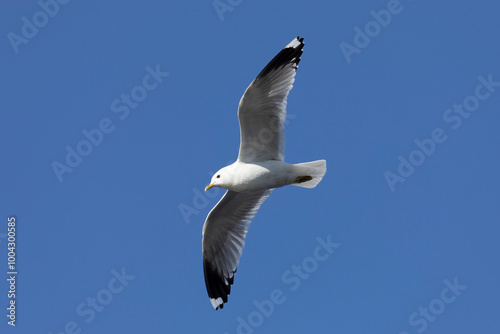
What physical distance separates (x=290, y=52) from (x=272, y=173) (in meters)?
1.50

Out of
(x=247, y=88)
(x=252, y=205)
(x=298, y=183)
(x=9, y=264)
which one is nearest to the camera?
(x=247, y=88)

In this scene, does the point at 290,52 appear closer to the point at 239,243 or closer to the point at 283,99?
the point at 283,99

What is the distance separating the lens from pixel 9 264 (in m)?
12.5

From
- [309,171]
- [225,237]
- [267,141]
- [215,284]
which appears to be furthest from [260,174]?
[215,284]

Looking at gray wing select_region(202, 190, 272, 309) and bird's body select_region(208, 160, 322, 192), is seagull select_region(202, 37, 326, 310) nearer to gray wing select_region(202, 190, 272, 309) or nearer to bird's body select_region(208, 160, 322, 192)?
bird's body select_region(208, 160, 322, 192)

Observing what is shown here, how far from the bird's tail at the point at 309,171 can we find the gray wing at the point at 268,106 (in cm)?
40

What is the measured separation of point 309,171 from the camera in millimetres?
10742

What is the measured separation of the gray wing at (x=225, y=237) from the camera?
1162 centimetres

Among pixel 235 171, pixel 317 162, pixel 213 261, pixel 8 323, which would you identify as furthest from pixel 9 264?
pixel 317 162

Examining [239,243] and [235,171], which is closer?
[235,171]

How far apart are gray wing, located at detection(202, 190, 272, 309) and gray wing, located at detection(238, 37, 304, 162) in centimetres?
103

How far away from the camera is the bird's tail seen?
10.7 meters

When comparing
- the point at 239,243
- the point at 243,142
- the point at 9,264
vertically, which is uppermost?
the point at 9,264

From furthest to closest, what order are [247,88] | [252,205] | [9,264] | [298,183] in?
1. [9,264]
2. [252,205]
3. [298,183]
4. [247,88]
